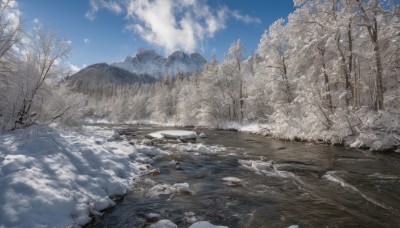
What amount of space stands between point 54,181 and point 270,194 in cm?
608

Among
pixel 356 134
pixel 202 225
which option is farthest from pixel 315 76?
pixel 202 225

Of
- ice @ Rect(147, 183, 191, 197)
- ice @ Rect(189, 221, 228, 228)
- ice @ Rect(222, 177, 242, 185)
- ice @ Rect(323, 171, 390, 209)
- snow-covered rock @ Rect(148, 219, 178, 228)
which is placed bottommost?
snow-covered rock @ Rect(148, 219, 178, 228)

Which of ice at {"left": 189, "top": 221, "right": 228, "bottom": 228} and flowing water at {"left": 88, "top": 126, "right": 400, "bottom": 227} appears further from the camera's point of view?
flowing water at {"left": 88, "top": 126, "right": 400, "bottom": 227}

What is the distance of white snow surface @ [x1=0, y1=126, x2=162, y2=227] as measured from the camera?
5.24 m

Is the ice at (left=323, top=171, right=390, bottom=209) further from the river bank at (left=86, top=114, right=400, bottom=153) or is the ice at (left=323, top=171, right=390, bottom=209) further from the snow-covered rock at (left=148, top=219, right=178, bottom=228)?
the river bank at (left=86, top=114, right=400, bottom=153)

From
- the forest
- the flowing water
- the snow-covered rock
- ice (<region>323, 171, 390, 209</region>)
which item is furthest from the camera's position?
the forest

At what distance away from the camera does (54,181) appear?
21.5ft

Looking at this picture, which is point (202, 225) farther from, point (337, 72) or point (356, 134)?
point (337, 72)

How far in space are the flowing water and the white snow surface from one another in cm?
56

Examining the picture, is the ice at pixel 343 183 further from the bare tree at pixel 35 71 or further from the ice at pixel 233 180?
the bare tree at pixel 35 71

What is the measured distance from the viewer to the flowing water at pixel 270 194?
630 centimetres

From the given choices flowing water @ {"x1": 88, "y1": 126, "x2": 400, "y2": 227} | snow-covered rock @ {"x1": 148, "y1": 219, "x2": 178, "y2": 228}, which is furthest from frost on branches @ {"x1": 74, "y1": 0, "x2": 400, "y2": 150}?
snow-covered rock @ {"x1": 148, "y1": 219, "x2": 178, "y2": 228}

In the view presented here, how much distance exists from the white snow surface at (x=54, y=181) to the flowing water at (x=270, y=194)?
562mm

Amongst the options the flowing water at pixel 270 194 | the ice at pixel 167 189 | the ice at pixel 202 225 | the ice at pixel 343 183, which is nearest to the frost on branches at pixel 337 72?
the flowing water at pixel 270 194
